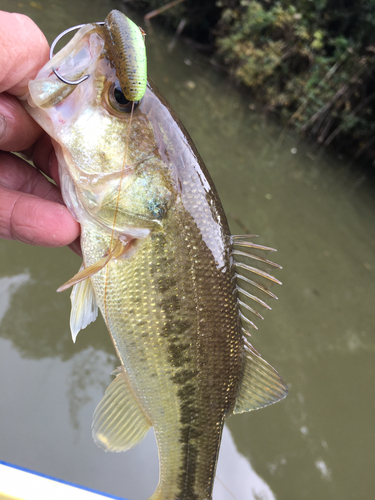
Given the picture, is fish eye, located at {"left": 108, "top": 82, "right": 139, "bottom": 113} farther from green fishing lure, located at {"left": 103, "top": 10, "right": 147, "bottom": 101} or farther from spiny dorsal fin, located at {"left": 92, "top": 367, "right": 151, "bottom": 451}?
spiny dorsal fin, located at {"left": 92, "top": 367, "right": 151, "bottom": 451}

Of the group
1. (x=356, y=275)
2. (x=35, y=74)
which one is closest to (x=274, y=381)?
(x=35, y=74)

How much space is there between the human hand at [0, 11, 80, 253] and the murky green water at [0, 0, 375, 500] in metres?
1.21

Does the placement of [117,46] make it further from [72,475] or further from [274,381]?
[72,475]

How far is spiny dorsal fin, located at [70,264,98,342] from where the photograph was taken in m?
1.26

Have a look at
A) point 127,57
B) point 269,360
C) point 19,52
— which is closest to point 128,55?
point 127,57

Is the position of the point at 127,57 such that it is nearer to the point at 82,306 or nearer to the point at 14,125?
the point at 14,125

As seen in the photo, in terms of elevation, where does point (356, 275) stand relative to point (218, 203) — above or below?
below

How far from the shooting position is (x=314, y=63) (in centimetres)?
810

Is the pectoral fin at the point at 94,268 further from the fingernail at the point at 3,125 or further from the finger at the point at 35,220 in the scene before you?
the fingernail at the point at 3,125

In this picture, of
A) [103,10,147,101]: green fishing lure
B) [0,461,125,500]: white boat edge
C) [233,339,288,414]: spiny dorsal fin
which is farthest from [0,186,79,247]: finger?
[233,339,288,414]: spiny dorsal fin

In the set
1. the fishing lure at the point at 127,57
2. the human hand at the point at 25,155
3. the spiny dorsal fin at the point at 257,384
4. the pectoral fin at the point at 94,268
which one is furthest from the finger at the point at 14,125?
the spiny dorsal fin at the point at 257,384

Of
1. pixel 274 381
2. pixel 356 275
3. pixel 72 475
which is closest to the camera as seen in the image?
pixel 274 381

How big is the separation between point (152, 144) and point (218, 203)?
346mm

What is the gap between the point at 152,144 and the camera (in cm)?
112
